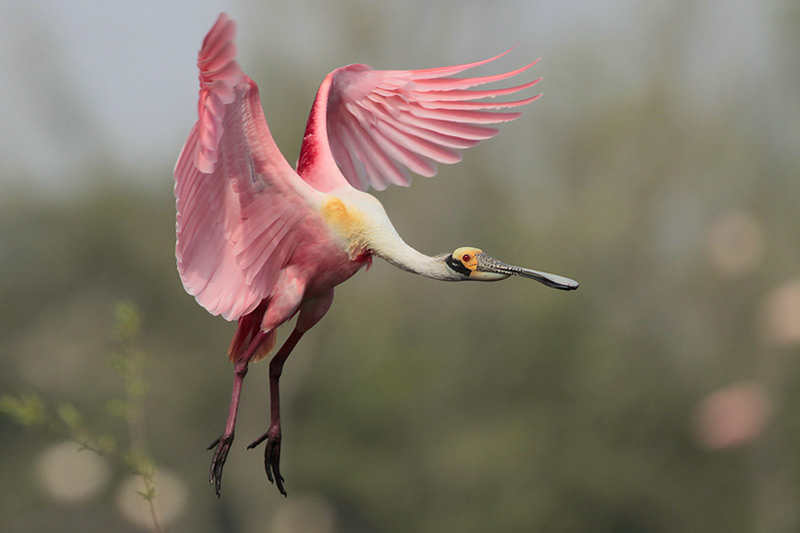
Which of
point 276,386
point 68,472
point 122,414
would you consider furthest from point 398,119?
point 68,472

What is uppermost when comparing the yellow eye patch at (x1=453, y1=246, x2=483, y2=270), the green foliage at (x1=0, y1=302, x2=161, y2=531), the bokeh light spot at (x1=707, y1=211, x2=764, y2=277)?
Answer: the yellow eye patch at (x1=453, y1=246, x2=483, y2=270)

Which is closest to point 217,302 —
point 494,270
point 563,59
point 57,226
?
point 494,270

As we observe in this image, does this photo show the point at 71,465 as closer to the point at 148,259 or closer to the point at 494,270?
the point at 148,259

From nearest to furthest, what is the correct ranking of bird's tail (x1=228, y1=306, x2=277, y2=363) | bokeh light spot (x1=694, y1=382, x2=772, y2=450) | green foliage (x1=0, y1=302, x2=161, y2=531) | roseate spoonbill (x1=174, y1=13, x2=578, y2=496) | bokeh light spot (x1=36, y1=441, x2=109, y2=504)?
roseate spoonbill (x1=174, y1=13, x2=578, y2=496) < green foliage (x1=0, y1=302, x2=161, y2=531) < bird's tail (x1=228, y1=306, x2=277, y2=363) < bokeh light spot (x1=36, y1=441, x2=109, y2=504) < bokeh light spot (x1=694, y1=382, x2=772, y2=450)

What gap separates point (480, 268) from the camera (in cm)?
245

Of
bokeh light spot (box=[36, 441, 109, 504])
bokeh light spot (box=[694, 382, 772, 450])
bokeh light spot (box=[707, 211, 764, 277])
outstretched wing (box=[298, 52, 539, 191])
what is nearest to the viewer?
outstretched wing (box=[298, 52, 539, 191])

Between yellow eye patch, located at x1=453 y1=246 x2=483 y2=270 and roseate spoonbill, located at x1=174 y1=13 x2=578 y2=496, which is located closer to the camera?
roseate spoonbill, located at x1=174 y1=13 x2=578 y2=496

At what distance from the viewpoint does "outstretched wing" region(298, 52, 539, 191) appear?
296 centimetres

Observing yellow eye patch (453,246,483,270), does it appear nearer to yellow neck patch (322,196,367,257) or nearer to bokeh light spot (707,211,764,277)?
yellow neck patch (322,196,367,257)

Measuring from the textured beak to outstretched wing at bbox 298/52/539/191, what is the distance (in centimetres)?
56

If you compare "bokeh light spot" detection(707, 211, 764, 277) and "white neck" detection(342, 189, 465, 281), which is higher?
"white neck" detection(342, 189, 465, 281)

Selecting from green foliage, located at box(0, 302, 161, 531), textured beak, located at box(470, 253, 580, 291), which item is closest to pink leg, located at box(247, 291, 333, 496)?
green foliage, located at box(0, 302, 161, 531)

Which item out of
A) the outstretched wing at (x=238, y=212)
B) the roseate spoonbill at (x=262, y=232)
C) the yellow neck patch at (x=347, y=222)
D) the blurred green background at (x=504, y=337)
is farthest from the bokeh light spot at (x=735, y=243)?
the outstretched wing at (x=238, y=212)

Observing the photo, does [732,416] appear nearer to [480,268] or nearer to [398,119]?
[398,119]
